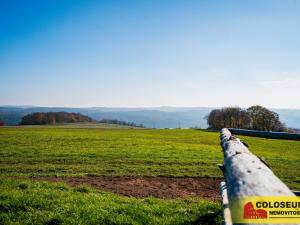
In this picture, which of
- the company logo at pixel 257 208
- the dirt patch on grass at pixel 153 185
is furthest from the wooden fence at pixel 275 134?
the dirt patch on grass at pixel 153 185

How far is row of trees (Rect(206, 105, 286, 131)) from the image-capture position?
84.2 m

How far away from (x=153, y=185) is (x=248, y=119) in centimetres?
8601

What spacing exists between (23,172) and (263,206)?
1514 cm

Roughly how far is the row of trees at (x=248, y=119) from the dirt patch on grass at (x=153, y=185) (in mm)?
77326

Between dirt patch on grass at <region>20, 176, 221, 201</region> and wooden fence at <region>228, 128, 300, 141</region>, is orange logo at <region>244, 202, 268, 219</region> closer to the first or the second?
wooden fence at <region>228, 128, 300, 141</region>

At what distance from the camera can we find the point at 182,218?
718 centimetres

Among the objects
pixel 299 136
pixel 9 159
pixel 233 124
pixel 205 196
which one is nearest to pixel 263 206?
pixel 299 136

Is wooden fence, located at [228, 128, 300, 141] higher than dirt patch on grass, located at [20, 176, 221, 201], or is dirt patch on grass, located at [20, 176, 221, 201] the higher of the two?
wooden fence, located at [228, 128, 300, 141]

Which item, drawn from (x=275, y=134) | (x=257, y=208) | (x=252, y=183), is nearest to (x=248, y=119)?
(x=275, y=134)

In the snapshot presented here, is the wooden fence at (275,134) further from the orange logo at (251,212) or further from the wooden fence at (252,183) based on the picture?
the orange logo at (251,212)

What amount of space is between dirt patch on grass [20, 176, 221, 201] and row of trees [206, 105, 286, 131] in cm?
7733

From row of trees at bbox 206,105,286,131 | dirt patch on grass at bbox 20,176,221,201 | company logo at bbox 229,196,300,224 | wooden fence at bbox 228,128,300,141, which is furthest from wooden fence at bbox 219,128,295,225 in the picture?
row of trees at bbox 206,105,286,131

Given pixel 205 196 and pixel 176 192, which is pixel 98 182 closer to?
pixel 176 192

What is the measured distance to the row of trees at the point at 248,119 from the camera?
276 ft
